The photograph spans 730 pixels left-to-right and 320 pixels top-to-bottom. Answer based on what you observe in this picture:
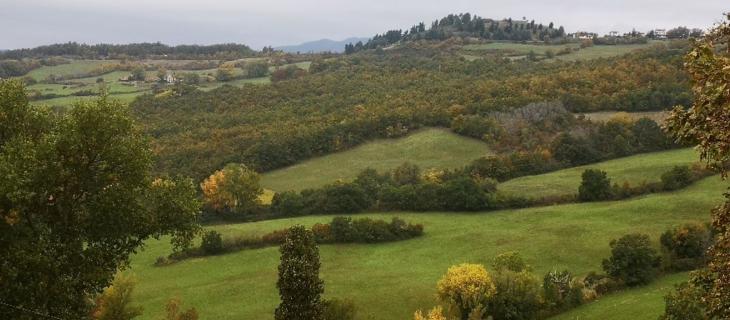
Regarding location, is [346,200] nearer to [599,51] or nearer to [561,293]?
[561,293]

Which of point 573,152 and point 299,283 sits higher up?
point 299,283

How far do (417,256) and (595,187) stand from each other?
2552cm

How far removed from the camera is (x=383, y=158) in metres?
101

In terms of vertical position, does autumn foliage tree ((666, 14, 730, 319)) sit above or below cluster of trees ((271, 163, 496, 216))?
above

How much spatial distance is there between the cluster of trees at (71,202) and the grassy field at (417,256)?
1193 inches

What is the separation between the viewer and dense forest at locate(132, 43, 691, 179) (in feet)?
331

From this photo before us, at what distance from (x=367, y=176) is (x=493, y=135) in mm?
27597

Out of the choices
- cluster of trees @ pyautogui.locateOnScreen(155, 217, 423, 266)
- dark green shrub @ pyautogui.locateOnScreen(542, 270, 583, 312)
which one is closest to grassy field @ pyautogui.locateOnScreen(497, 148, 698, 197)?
cluster of trees @ pyautogui.locateOnScreen(155, 217, 423, 266)

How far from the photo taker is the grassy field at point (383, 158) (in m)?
94.1

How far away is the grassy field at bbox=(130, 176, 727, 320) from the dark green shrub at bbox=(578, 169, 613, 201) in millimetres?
2574

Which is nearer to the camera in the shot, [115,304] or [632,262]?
[115,304]

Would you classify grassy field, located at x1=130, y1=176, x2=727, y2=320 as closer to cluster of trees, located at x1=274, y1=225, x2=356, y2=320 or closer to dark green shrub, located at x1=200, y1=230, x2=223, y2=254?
dark green shrub, located at x1=200, y1=230, x2=223, y2=254

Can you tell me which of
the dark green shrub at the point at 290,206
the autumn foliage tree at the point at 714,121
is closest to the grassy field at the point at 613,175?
the dark green shrub at the point at 290,206

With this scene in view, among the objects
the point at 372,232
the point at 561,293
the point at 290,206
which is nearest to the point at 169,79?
the point at 290,206
